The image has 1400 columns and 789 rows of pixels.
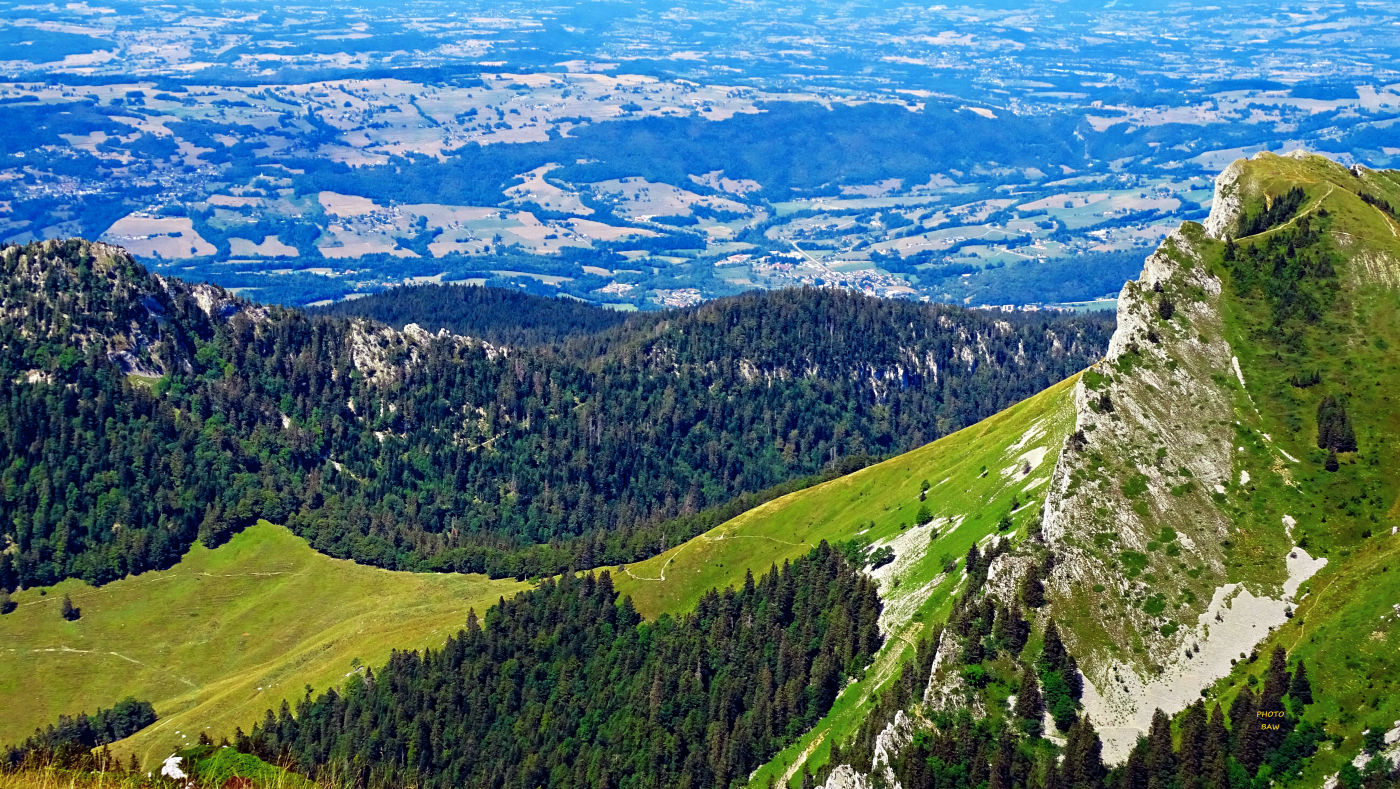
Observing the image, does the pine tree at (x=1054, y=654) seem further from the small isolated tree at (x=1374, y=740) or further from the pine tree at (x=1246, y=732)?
the small isolated tree at (x=1374, y=740)

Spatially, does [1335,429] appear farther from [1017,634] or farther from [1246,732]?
[1246,732]

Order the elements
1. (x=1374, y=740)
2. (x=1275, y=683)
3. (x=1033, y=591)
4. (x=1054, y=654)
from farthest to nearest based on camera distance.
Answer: (x=1033, y=591), (x=1054, y=654), (x=1275, y=683), (x=1374, y=740)

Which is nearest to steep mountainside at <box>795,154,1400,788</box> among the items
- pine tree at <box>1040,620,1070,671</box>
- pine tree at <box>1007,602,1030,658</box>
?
pine tree at <box>1040,620,1070,671</box>

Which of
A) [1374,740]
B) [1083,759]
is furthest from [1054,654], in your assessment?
[1374,740]

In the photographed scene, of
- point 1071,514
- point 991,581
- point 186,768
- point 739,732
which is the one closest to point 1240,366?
point 1071,514

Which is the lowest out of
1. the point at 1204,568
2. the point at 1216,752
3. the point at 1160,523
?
the point at 1216,752

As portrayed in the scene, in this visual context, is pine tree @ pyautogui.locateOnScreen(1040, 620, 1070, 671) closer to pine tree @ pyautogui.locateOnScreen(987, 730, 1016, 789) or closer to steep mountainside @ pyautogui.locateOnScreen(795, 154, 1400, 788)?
steep mountainside @ pyautogui.locateOnScreen(795, 154, 1400, 788)
